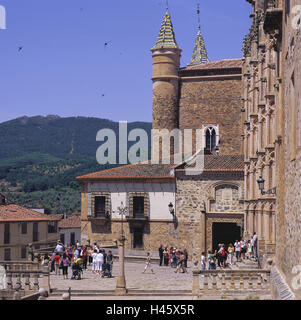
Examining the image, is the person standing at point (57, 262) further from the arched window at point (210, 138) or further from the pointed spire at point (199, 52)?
the pointed spire at point (199, 52)

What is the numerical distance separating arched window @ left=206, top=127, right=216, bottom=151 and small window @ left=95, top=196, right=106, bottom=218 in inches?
360

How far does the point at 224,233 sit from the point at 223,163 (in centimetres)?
440

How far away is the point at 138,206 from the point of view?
137 feet

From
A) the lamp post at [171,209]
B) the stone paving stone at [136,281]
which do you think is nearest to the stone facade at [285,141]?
the stone paving stone at [136,281]

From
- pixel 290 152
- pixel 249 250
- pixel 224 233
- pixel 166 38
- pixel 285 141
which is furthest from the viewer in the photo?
pixel 166 38

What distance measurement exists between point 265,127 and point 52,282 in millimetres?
11360

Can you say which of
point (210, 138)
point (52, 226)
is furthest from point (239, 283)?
point (52, 226)

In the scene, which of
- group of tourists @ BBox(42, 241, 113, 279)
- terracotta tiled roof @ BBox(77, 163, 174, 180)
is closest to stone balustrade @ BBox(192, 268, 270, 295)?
group of tourists @ BBox(42, 241, 113, 279)

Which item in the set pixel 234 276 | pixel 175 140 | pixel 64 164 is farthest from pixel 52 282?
pixel 64 164

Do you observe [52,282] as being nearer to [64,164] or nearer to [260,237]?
[260,237]

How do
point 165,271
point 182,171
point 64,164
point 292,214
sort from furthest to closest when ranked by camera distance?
point 64,164 < point 182,171 < point 165,271 < point 292,214

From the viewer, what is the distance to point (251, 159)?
3306 centimetres

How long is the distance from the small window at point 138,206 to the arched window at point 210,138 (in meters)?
7.81

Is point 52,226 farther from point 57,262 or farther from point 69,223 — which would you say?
point 57,262
